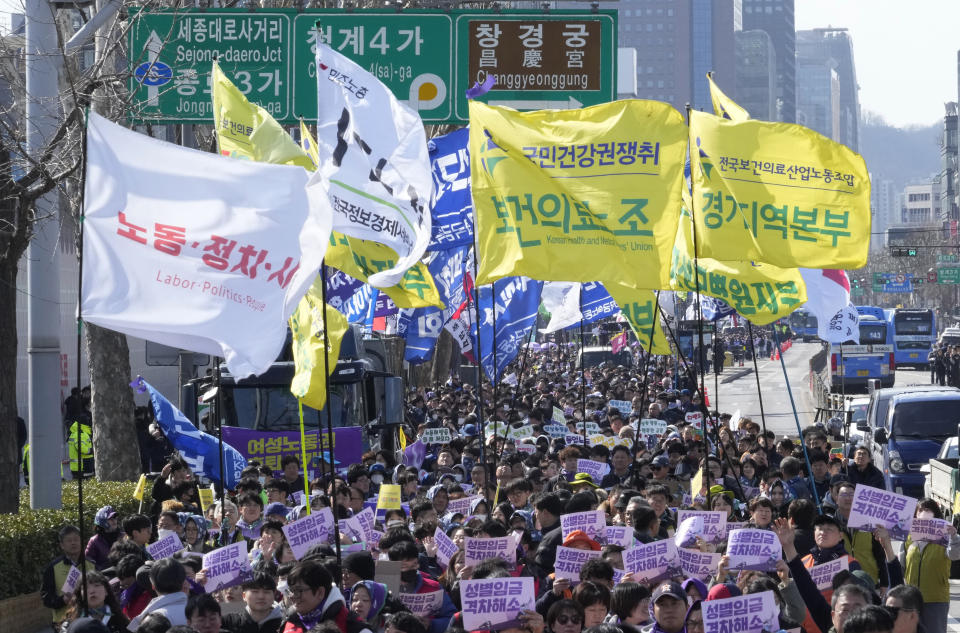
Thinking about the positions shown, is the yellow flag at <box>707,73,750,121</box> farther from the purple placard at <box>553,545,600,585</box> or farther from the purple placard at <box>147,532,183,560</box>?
the purple placard at <box>147,532,183,560</box>

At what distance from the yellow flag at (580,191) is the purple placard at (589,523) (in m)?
2.01

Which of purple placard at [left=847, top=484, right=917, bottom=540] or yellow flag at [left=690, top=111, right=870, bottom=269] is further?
yellow flag at [left=690, top=111, right=870, bottom=269]

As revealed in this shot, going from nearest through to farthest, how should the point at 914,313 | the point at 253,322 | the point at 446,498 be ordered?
1. the point at 253,322
2. the point at 446,498
3. the point at 914,313

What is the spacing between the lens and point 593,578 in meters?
8.16

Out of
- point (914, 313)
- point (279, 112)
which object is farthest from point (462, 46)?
point (914, 313)

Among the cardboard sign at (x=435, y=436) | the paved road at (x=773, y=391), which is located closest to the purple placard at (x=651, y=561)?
the cardboard sign at (x=435, y=436)

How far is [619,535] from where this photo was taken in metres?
9.47

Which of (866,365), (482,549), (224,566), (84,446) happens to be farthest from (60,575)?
(866,365)

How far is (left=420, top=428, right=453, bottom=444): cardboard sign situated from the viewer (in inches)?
768

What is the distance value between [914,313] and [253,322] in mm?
59172

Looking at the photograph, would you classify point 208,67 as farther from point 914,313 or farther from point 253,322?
point 914,313

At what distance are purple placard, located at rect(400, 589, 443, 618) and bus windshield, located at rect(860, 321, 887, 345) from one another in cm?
4751

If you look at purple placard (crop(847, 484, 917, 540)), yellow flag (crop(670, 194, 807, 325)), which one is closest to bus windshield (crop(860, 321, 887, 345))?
yellow flag (crop(670, 194, 807, 325))

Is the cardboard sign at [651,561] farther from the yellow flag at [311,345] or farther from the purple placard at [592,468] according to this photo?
the purple placard at [592,468]
